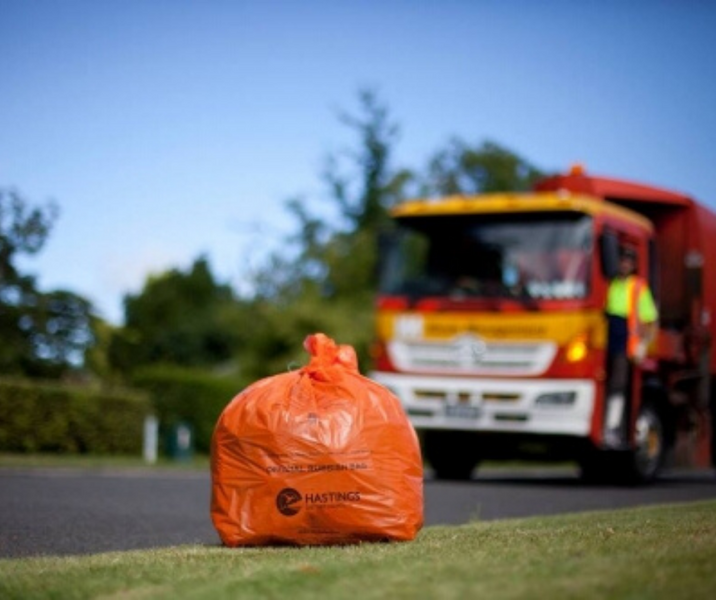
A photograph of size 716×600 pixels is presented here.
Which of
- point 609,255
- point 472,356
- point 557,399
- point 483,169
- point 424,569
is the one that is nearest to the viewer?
point 424,569

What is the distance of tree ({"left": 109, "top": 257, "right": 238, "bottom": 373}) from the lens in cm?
8450

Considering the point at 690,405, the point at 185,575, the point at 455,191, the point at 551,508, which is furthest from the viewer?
the point at 455,191

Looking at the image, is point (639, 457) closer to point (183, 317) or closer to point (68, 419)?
point (68, 419)

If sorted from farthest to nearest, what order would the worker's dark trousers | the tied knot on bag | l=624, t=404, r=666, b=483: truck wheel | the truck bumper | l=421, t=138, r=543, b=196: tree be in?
l=421, t=138, r=543, b=196: tree
l=624, t=404, r=666, b=483: truck wheel
the worker's dark trousers
the truck bumper
the tied knot on bag

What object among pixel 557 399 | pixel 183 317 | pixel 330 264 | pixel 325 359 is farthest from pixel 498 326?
pixel 183 317

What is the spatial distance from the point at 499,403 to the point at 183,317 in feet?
241

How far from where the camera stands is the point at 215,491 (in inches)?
293

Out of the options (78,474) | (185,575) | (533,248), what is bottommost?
(78,474)

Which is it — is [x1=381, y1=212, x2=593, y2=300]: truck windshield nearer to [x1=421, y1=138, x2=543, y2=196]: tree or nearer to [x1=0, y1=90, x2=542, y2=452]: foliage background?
[x1=0, y1=90, x2=542, y2=452]: foliage background

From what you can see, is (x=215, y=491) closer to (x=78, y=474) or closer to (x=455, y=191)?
(x=78, y=474)

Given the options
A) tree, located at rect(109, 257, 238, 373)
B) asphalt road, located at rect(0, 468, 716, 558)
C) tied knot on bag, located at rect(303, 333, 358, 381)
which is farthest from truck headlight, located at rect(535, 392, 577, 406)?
tree, located at rect(109, 257, 238, 373)

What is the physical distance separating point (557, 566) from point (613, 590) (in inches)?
24.6

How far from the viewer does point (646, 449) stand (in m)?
16.1

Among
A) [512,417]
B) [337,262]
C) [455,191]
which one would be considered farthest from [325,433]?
[455,191]
